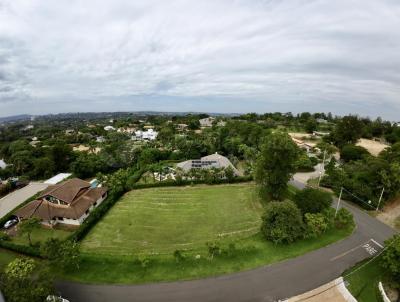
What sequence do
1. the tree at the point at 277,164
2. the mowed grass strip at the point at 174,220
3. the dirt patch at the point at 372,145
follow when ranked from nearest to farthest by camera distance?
the mowed grass strip at the point at 174,220 < the tree at the point at 277,164 < the dirt patch at the point at 372,145

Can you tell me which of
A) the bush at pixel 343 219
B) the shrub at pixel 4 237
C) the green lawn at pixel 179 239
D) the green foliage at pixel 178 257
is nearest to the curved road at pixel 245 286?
the green lawn at pixel 179 239

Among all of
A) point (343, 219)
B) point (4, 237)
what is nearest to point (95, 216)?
point (4, 237)

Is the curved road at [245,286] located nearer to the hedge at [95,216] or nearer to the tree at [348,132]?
the hedge at [95,216]

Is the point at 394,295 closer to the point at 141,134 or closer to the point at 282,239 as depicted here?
the point at 282,239

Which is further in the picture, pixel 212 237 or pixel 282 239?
pixel 212 237

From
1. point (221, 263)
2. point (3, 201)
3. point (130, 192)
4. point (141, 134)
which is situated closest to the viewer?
point (221, 263)

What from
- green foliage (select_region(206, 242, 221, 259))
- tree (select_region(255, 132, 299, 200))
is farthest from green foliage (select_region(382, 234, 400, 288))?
tree (select_region(255, 132, 299, 200))

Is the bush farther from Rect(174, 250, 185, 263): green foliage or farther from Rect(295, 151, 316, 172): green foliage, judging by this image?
Rect(295, 151, 316, 172): green foliage

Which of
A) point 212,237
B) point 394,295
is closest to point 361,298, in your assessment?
point 394,295
